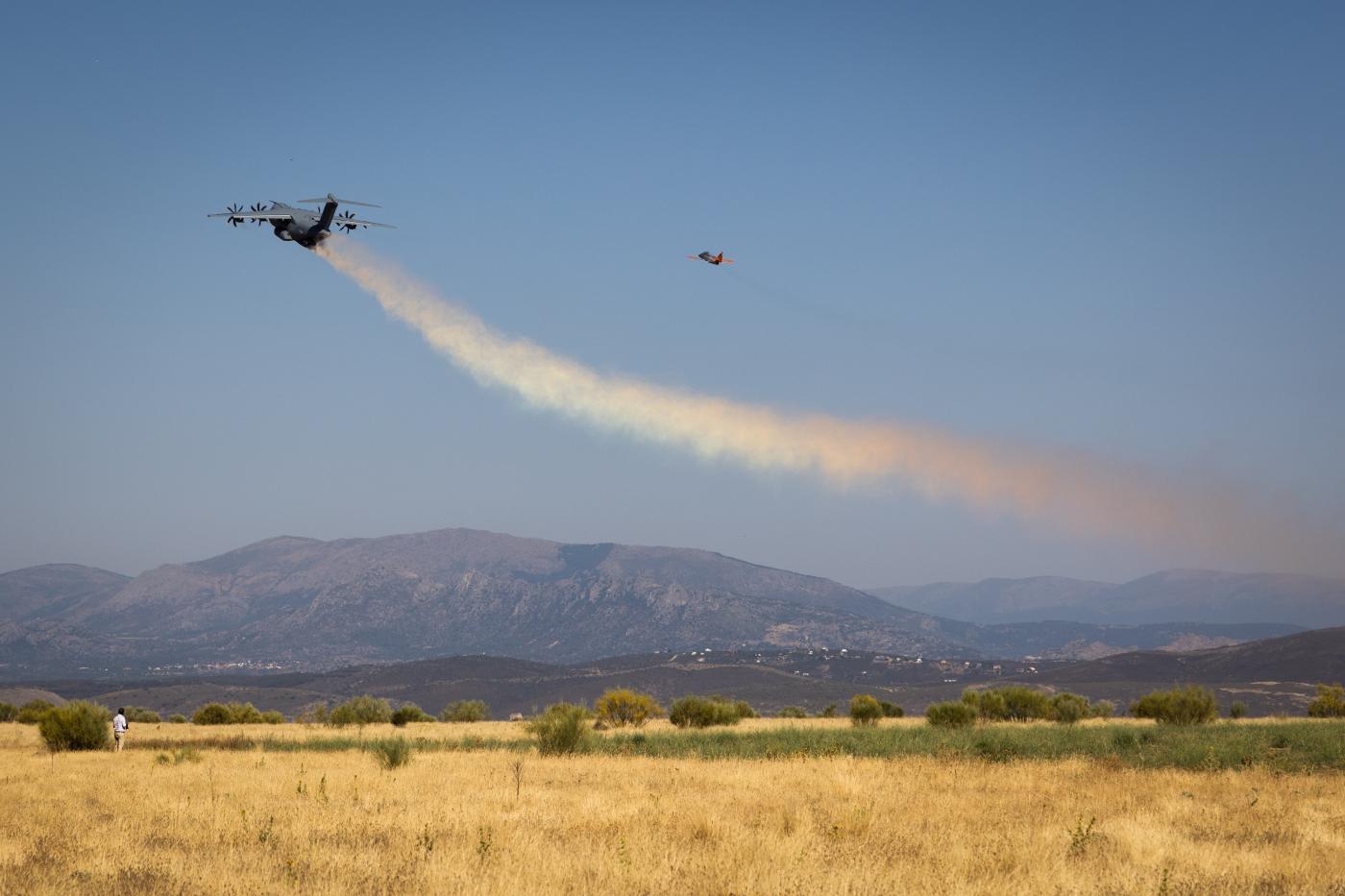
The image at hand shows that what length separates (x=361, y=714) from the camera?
58.2 m

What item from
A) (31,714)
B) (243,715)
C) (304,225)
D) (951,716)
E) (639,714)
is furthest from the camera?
(243,715)

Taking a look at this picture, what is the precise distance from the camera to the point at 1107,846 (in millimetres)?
15758

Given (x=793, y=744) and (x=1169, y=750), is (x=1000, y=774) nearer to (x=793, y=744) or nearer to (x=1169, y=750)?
(x=1169, y=750)

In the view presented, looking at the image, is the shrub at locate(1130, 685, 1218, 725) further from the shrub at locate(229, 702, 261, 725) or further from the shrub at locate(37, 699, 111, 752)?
A: the shrub at locate(229, 702, 261, 725)

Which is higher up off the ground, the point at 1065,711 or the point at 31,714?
the point at 1065,711

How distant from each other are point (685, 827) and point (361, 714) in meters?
45.0

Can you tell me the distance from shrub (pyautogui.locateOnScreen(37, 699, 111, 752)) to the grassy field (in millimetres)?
7755

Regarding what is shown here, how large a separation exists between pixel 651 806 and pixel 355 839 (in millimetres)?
5476

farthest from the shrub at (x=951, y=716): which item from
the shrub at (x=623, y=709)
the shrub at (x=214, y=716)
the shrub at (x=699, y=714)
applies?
the shrub at (x=214, y=716)

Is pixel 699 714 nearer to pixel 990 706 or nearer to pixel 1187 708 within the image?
pixel 990 706

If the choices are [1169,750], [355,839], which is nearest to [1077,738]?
[1169,750]

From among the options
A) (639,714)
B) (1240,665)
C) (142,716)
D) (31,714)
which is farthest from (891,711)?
(1240,665)

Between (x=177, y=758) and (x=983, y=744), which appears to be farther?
(x=177, y=758)

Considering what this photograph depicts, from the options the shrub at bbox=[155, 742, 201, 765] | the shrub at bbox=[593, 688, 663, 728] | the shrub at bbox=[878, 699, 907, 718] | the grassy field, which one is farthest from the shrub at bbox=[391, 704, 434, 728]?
the grassy field
